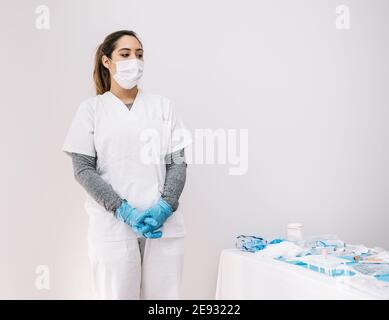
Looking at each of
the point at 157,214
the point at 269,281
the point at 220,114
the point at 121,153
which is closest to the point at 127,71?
the point at 121,153

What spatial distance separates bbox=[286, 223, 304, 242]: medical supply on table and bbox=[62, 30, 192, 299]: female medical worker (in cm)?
71

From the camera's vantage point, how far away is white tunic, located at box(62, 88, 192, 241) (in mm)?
1411

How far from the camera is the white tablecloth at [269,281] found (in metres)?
1.23

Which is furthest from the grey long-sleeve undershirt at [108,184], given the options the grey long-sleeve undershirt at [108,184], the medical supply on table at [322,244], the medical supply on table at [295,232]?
the medical supply on table at [295,232]

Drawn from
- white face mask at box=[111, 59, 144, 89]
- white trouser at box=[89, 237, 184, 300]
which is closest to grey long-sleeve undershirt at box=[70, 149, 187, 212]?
white trouser at box=[89, 237, 184, 300]

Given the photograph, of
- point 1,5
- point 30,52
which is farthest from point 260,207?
point 1,5

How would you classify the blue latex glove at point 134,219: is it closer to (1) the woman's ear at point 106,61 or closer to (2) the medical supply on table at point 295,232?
(1) the woman's ear at point 106,61

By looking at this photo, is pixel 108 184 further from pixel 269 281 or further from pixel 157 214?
pixel 269 281

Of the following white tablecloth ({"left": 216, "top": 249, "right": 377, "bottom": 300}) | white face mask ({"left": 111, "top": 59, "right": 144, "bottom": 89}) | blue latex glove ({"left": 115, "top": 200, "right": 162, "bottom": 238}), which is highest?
white face mask ({"left": 111, "top": 59, "right": 144, "bottom": 89})

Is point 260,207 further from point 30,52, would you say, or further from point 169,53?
point 30,52

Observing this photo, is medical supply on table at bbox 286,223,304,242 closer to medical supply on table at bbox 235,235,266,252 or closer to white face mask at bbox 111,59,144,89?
medical supply on table at bbox 235,235,266,252

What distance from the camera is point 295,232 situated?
197cm

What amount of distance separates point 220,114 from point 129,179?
0.77m

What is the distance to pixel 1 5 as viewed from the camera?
1.76 m
